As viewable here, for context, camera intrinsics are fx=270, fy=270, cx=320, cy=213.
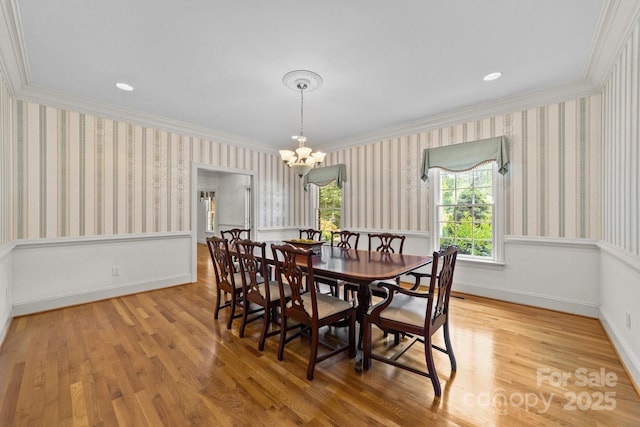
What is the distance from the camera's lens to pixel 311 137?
5.43 m

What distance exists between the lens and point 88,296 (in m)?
3.69

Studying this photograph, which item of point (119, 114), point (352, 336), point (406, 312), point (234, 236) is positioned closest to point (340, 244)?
point (234, 236)

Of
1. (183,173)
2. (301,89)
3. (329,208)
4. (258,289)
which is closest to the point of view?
(258,289)

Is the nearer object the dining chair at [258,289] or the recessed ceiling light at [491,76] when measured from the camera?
the dining chair at [258,289]

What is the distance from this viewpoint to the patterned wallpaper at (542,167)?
3.15 metres

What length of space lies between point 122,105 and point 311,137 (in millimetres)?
3079

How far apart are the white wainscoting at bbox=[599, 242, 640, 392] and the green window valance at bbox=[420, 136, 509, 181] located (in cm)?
148

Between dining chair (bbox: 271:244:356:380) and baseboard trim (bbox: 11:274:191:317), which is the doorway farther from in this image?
dining chair (bbox: 271:244:356:380)

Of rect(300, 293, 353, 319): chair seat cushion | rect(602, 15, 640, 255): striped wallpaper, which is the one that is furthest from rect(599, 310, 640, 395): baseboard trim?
rect(300, 293, 353, 319): chair seat cushion

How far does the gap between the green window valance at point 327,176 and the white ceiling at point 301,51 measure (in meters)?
1.68

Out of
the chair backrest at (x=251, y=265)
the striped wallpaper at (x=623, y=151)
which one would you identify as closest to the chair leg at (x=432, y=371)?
the chair backrest at (x=251, y=265)

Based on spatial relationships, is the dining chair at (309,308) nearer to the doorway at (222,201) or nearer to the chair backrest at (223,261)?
the chair backrest at (223,261)

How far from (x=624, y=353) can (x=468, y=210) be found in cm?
222

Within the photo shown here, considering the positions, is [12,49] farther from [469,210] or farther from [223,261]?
[469,210]
